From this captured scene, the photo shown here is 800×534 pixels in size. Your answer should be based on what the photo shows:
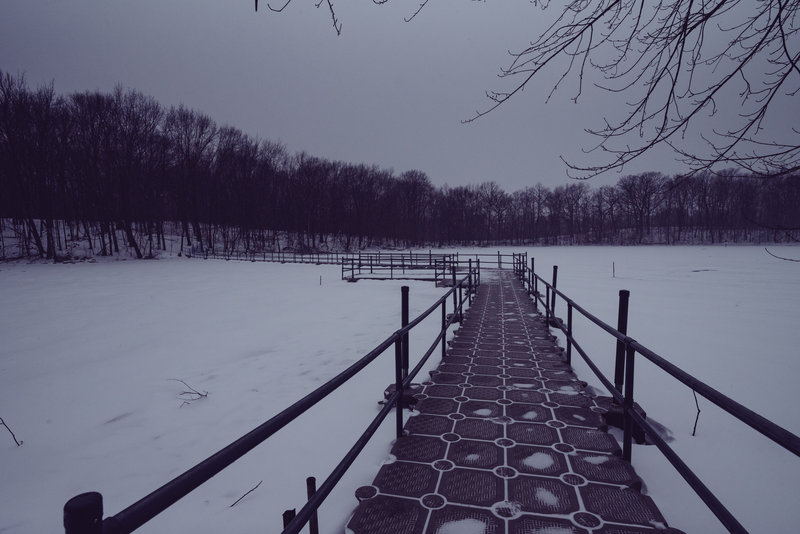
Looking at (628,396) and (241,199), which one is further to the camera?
(241,199)

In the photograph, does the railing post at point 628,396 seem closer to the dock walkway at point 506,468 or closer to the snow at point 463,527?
the dock walkway at point 506,468

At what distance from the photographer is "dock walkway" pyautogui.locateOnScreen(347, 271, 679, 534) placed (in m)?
2.47

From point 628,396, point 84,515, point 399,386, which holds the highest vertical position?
point 84,515

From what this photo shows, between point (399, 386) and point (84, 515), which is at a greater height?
point (84, 515)

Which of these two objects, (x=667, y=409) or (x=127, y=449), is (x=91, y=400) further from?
(x=667, y=409)

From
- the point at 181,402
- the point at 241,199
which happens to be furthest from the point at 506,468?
the point at 241,199

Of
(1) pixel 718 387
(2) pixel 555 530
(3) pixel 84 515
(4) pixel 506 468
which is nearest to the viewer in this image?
(3) pixel 84 515

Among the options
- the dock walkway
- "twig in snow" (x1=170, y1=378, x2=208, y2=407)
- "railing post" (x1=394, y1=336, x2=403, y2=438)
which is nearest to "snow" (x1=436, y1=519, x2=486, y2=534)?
the dock walkway

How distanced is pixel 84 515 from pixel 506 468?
2.95 meters

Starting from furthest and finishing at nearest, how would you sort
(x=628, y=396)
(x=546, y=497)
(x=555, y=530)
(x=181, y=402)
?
1. (x=181, y=402)
2. (x=628, y=396)
3. (x=546, y=497)
4. (x=555, y=530)

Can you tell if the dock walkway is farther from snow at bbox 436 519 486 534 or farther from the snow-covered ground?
the snow-covered ground

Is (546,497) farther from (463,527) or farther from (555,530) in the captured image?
(463,527)

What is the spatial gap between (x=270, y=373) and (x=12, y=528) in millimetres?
3819

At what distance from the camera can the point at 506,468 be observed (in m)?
3.04
